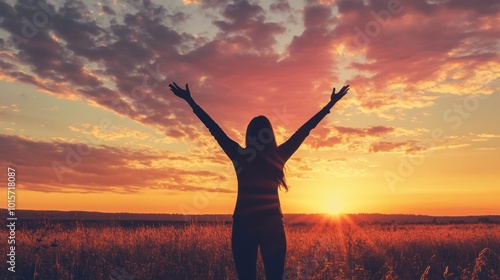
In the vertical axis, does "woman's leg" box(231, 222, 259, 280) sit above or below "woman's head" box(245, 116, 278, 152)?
below

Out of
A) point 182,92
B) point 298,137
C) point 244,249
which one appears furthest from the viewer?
point 182,92

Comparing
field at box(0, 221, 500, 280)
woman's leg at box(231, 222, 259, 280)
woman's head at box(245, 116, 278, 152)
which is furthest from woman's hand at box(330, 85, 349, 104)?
field at box(0, 221, 500, 280)

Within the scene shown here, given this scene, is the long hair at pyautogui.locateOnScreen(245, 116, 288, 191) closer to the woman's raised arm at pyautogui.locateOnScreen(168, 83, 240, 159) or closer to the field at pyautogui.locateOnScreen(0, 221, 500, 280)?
the woman's raised arm at pyautogui.locateOnScreen(168, 83, 240, 159)

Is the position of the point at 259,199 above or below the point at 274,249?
above

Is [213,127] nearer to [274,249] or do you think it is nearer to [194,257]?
[274,249]

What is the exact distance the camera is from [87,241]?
11.2m

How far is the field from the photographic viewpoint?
26.9ft

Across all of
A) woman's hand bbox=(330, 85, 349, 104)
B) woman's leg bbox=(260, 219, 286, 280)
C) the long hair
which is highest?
woman's hand bbox=(330, 85, 349, 104)

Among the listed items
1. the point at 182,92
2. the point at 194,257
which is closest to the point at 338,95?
the point at 182,92

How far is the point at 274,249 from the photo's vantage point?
439 cm

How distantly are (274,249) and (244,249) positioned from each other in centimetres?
30

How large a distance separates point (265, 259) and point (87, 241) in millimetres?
8174

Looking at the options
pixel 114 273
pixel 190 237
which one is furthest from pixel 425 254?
pixel 114 273

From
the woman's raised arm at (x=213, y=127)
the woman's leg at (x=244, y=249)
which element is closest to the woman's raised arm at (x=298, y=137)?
the woman's raised arm at (x=213, y=127)
